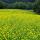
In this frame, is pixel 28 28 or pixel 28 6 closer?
pixel 28 28

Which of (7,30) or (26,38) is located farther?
(7,30)

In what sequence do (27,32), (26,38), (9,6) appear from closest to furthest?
(26,38)
(27,32)
(9,6)

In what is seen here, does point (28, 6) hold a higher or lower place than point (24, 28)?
lower

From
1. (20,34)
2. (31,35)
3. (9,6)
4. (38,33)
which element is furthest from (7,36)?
(9,6)

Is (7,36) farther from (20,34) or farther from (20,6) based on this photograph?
(20,6)

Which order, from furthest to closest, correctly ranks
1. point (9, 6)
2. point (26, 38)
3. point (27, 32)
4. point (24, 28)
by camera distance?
point (9, 6)
point (24, 28)
point (27, 32)
point (26, 38)

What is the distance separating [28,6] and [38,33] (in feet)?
203

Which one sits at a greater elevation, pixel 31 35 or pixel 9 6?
pixel 31 35

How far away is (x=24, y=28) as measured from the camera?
2578 centimetres

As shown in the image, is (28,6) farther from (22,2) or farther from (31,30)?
(31,30)

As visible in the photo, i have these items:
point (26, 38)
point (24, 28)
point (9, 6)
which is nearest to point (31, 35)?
point (26, 38)

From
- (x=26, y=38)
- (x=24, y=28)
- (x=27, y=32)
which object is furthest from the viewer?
(x=24, y=28)

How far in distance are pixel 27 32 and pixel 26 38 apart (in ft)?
7.59

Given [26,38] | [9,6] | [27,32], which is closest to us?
[26,38]
